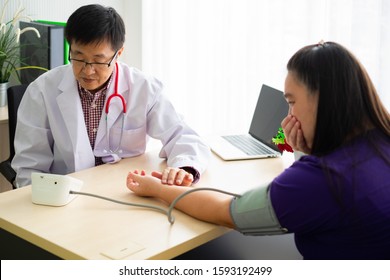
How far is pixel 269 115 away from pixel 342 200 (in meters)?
1.02

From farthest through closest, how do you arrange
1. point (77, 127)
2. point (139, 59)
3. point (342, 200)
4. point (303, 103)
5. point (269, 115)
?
point (139, 59), point (269, 115), point (77, 127), point (303, 103), point (342, 200)

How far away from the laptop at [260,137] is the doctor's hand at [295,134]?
1.60ft

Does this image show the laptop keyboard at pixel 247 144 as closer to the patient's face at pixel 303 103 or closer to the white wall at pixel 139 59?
the white wall at pixel 139 59

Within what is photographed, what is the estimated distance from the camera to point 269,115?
2.23 metres

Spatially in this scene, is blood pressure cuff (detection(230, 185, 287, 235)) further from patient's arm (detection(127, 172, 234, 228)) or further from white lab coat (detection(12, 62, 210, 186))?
white lab coat (detection(12, 62, 210, 186))

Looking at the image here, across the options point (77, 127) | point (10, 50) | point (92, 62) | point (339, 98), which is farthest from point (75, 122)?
point (10, 50)

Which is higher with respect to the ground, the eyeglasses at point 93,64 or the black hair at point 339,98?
the black hair at point 339,98

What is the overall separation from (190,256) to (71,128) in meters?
0.61

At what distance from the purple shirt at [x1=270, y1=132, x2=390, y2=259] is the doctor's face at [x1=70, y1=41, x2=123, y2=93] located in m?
0.83

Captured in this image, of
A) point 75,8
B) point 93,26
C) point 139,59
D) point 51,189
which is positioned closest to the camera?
point 51,189

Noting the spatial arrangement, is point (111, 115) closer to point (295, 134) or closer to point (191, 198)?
point (191, 198)

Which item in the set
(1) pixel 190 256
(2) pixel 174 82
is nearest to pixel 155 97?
(1) pixel 190 256

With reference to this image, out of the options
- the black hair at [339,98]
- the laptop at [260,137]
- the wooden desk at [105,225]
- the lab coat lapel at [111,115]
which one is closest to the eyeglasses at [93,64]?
the lab coat lapel at [111,115]

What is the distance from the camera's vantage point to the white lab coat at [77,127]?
1.99 m
